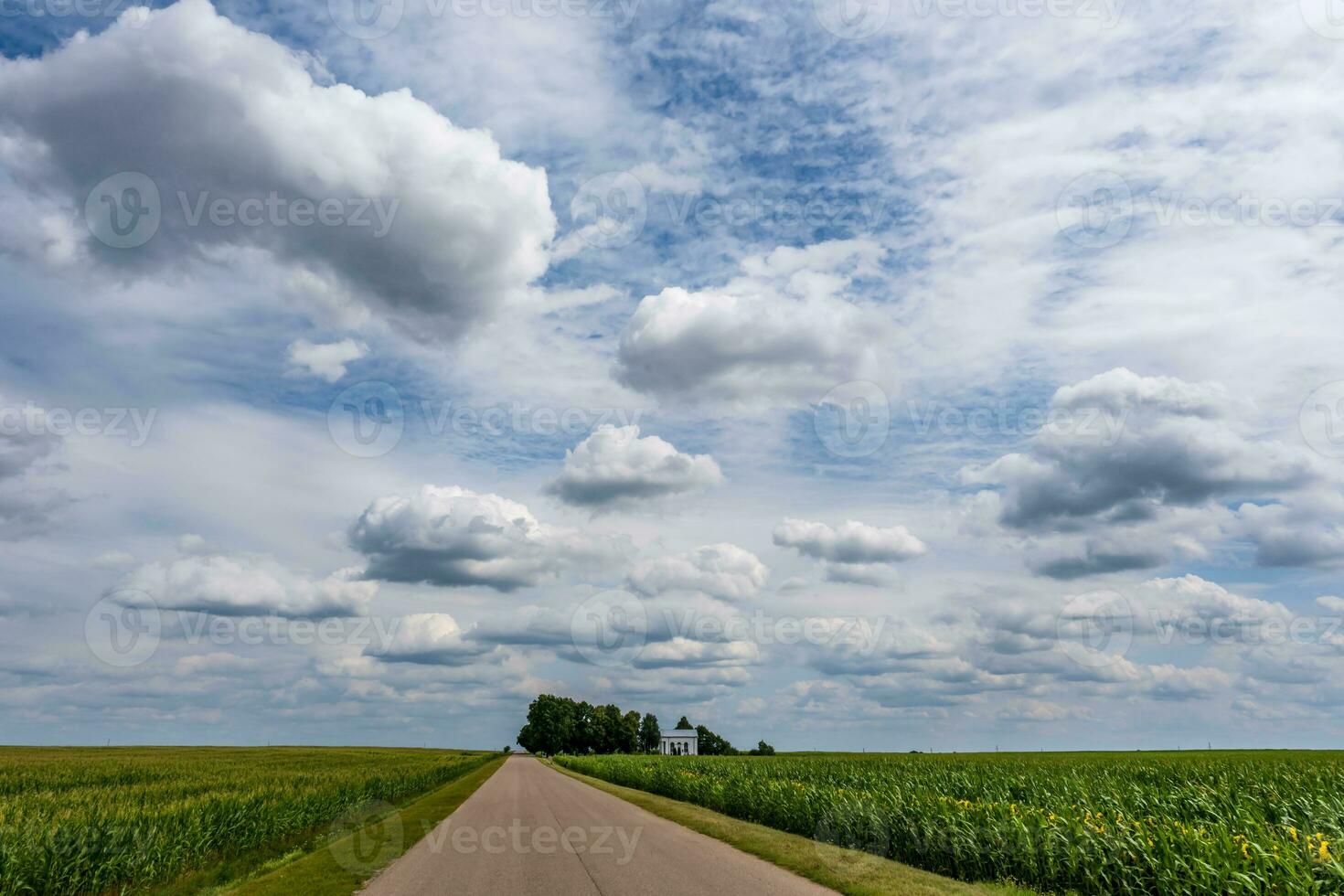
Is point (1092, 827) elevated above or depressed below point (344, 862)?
above

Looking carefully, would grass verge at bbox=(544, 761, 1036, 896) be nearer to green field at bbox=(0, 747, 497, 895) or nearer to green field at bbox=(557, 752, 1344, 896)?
green field at bbox=(557, 752, 1344, 896)

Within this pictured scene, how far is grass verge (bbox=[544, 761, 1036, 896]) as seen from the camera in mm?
14414

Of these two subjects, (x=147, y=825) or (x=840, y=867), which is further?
(x=147, y=825)

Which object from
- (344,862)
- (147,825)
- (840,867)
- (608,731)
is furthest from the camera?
(608,731)

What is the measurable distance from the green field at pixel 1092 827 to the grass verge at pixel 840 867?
3.10ft

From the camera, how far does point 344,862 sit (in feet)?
64.2

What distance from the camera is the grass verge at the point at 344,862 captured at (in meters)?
16.2

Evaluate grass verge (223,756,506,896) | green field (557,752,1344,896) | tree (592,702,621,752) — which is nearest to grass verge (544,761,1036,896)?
green field (557,752,1344,896)

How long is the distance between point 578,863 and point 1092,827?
10.5 m

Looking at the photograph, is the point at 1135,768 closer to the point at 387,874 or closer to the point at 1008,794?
the point at 1008,794

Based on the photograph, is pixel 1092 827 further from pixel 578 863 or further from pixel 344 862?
pixel 344 862

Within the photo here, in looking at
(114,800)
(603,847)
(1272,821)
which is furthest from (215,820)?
(1272,821)

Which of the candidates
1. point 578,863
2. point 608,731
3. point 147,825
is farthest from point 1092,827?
point 608,731

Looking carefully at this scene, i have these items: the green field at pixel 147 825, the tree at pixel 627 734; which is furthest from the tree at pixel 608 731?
the green field at pixel 147 825
